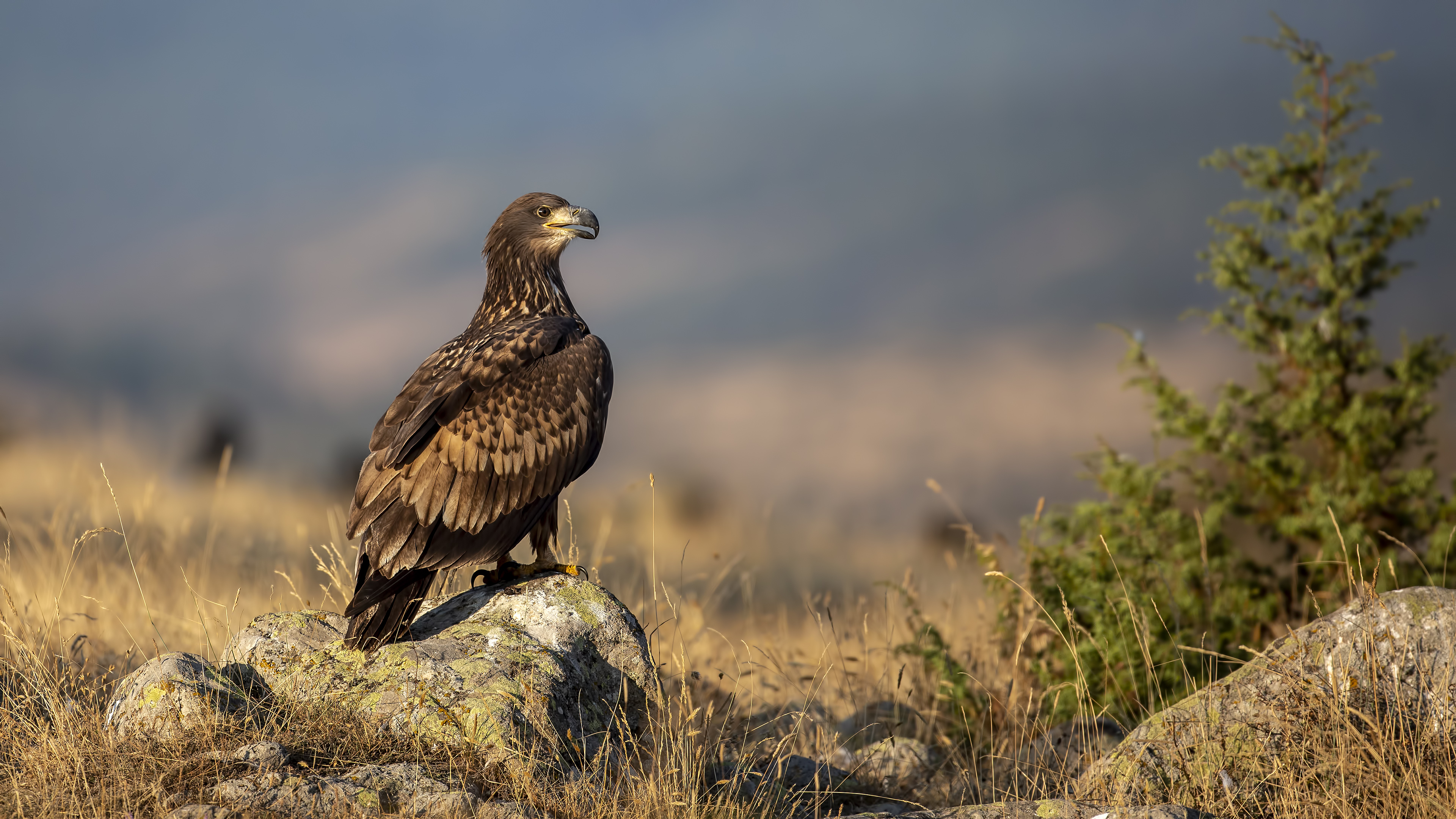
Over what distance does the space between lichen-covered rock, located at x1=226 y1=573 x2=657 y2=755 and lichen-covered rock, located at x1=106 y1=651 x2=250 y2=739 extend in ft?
1.01

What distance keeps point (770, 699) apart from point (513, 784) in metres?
4.94

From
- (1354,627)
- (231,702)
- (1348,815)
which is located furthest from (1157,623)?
(231,702)

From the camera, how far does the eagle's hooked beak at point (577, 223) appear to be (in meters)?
6.99

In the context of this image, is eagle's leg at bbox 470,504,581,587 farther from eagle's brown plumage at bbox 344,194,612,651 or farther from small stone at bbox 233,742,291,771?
small stone at bbox 233,742,291,771

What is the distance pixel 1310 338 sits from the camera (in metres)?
9.72

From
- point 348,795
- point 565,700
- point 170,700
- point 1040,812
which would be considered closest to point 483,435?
point 565,700

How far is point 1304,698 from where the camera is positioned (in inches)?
200

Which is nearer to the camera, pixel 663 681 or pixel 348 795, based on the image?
pixel 348 795

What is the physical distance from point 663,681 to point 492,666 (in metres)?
1.92

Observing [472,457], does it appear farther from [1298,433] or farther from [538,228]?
[1298,433]

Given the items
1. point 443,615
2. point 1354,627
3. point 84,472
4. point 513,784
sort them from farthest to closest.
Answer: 1. point 84,472
2. point 443,615
3. point 1354,627
4. point 513,784

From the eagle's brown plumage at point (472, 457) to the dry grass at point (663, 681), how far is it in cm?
57

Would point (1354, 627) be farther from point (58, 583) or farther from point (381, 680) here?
point (58, 583)

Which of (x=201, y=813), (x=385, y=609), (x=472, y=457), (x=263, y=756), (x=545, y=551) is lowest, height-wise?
(x=201, y=813)
